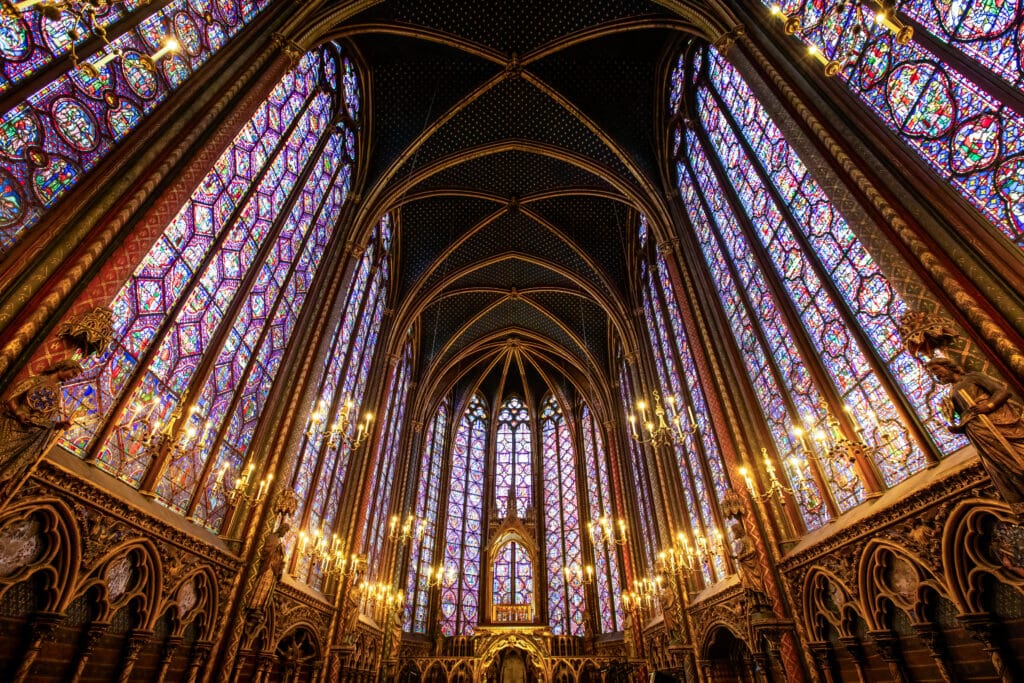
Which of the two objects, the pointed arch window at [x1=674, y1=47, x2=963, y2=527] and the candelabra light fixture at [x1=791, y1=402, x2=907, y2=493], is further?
the pointed arch window at [x1=674, y1=47, x2=963, y2=527]

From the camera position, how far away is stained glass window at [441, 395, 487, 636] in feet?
79.6

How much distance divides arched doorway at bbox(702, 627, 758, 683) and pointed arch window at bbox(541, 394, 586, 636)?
11534mm

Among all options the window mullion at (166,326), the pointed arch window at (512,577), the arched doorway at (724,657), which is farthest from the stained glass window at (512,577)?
the window mullion at (166,326)

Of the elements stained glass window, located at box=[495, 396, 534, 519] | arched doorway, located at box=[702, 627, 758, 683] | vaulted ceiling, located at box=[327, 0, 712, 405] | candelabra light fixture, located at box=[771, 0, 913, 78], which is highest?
vaulted ceiling, located at box=[327, 0, 712, 405]

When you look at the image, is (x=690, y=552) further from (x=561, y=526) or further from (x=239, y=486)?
(x=561, y=526)

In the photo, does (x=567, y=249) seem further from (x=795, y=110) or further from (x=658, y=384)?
(x=795, y=110)

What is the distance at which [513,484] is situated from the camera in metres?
28.9

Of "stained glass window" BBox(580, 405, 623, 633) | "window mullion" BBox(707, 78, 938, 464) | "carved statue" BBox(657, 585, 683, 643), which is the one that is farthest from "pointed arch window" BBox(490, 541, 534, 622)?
"window mullion" BBox(707, 78, 938, 464)

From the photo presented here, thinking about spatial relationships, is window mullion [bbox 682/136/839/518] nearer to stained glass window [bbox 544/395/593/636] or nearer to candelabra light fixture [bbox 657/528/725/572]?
candelabra light fixture [bbox 657/528/725/572]

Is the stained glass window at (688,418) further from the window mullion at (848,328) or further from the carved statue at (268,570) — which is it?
the carved statue at (268,570)

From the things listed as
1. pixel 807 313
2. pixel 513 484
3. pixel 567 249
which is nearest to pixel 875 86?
pixel 807 313

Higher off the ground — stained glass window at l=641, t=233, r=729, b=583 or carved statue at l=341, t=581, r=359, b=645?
stained glass window at l=641, t=233, r=729, b=583

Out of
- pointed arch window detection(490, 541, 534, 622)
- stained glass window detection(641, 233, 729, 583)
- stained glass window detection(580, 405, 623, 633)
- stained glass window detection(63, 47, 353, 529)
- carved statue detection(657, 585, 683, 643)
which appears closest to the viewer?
stained glass window detection(63, 47, 353, 529)

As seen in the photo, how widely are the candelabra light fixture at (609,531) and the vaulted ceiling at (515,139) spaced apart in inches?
317
